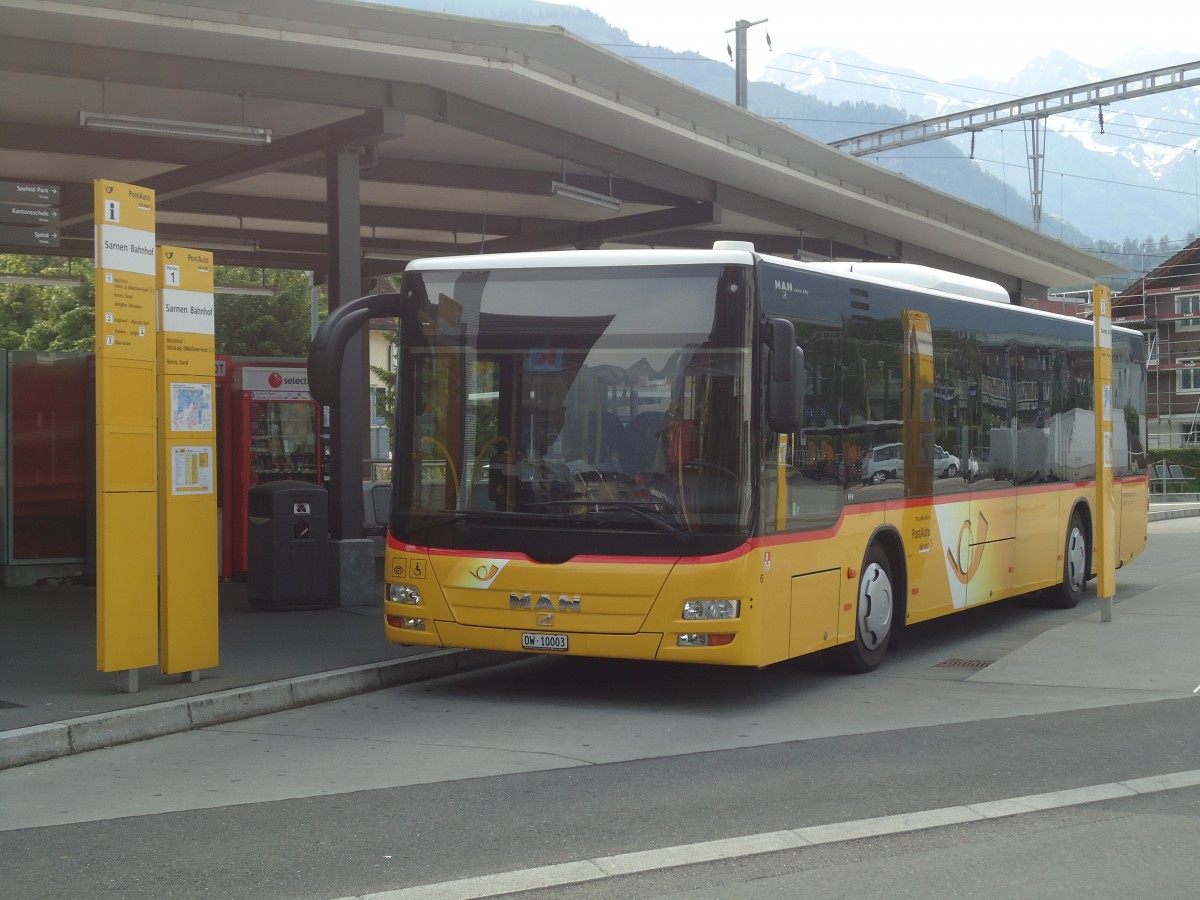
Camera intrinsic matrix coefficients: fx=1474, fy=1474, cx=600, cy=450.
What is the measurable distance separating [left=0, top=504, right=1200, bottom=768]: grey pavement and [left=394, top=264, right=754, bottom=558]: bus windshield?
4.56 ft

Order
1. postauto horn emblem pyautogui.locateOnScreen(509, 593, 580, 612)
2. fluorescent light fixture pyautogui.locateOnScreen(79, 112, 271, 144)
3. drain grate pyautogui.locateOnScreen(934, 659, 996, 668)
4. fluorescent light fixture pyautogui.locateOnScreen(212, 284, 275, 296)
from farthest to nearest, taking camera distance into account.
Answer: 1. fluorescent light fixture pyautogui.locateOnScreen(212, 284, 275, 296)
2. fluorescent light fixture pyautogui.locateOnScreen(79, 112, 271, 144)
3. drain grate pyautogui.locateOnScreen(934, 659, 996, 668)
4. postauto horn emblem pyautogui.locateOnScreen(509, 593, 580, 612)

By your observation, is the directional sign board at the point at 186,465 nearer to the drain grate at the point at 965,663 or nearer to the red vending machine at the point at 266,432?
the drain grate at the point at 965,663

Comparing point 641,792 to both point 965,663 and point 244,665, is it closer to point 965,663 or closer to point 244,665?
point 244,665

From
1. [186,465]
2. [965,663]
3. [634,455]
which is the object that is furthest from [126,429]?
[965,663]

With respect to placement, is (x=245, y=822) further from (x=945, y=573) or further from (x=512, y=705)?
(x=945, y=573)

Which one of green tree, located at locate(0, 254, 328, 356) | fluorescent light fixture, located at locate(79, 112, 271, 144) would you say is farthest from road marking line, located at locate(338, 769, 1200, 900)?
green tree, located at locate(0, 254, 328, 356)

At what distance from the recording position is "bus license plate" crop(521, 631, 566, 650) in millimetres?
9258

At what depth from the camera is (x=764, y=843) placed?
6086 millimetres

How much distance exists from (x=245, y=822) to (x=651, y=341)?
4.09 m

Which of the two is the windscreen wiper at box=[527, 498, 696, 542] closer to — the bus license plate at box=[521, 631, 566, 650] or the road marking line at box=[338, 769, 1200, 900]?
the bus license plate at box=[521, 631, 566, 650]

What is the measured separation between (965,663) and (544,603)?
4.19 meters

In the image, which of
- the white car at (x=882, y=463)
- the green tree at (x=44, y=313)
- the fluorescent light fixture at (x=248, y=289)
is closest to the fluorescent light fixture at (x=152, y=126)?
the white car at (x=882, y=463)

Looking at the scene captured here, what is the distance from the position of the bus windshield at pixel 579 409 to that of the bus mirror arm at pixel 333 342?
1.09ft

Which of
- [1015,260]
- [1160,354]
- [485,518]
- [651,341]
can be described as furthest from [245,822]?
[1160,354]
